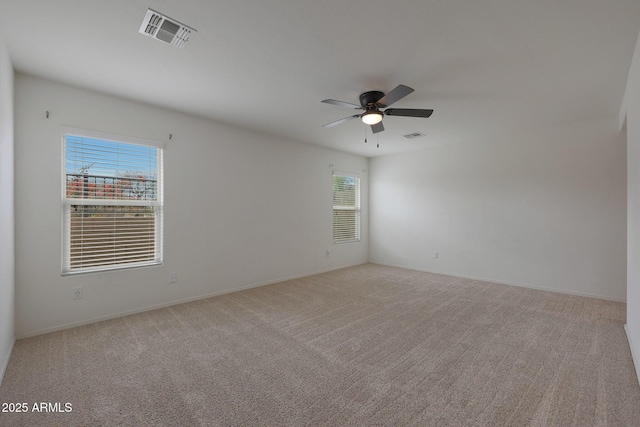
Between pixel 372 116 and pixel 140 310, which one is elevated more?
pixel 372 116

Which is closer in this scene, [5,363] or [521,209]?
[5,363]

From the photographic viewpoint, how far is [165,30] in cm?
213

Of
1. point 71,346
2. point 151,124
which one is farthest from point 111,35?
point 71,346

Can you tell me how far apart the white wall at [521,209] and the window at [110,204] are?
4.86 metres

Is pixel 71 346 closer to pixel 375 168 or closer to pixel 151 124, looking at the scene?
pixel 151 124

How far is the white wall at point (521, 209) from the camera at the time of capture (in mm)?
4047

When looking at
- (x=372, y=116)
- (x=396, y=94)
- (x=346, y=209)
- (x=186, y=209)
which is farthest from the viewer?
(x=346, y=209)

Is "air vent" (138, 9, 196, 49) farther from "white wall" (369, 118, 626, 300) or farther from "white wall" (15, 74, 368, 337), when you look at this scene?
"white wall" (369, 118, 626, 300)

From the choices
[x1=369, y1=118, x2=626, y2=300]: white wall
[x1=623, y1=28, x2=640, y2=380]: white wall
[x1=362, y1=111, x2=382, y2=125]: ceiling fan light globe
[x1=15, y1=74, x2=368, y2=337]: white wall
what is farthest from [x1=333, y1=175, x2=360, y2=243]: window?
[x1=623, y1=28, x2=640, y2=380]: white wall

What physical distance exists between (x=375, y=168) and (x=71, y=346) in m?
6.11

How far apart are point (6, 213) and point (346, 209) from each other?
17.4ft

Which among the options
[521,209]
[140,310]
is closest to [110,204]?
[140,310]

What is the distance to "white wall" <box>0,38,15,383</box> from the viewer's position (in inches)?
85.4

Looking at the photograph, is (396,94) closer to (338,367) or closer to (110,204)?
(338,367)
